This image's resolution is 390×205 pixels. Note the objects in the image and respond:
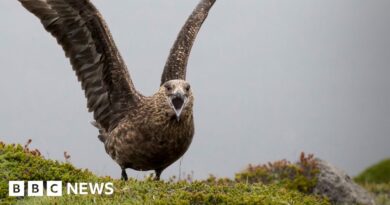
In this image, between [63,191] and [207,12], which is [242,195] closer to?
[63,191]

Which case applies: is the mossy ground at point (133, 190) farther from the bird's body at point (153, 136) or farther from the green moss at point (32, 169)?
the bird's body at point (153, 136)

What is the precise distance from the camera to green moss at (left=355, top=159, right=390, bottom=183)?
84.1ft

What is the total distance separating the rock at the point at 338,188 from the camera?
14.9 metres

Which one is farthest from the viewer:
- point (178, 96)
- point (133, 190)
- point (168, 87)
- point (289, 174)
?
point (289, 174)

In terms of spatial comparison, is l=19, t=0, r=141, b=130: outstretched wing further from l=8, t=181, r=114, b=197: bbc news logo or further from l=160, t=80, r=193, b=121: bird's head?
l=8, t=181, r=114, b=197: bbc news logo

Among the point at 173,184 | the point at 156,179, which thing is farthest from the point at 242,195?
the point at 156,179

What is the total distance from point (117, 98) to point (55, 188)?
1.92 m

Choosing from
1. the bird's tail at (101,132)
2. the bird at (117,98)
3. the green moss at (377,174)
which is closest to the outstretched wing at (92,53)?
the bird at (117,98)

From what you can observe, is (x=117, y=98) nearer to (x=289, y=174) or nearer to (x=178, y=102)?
(x=178, y=102)

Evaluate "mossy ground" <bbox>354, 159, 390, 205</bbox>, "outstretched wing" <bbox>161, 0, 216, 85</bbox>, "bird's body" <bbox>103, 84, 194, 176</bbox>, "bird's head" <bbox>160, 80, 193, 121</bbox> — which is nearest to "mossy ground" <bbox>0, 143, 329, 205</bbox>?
"bird's body" <bbox>103, 84, 194, 176</bbox>

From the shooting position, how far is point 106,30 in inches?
413

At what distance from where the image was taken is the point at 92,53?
10.9 m

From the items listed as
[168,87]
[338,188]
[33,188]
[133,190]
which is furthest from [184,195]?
[338,188]

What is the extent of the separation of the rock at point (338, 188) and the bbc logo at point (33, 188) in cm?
699
